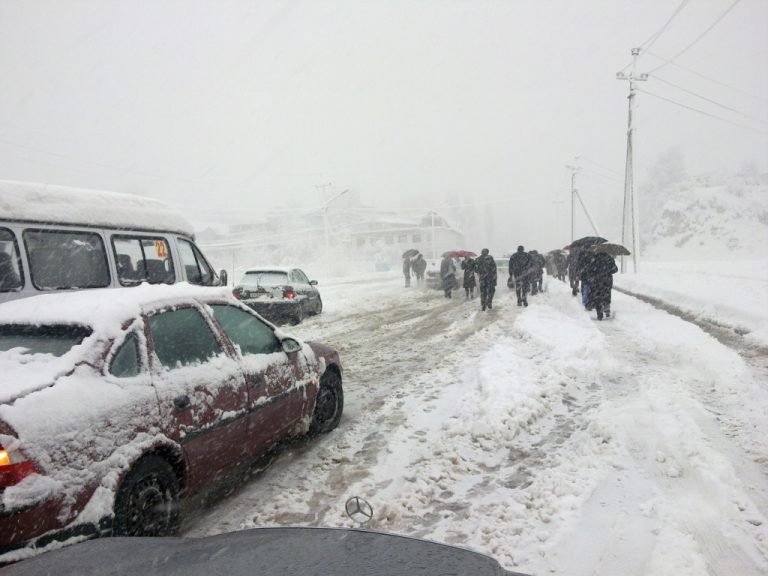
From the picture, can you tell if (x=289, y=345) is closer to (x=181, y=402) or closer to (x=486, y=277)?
(x=181, y=402)

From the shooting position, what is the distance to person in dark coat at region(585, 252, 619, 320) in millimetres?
12195

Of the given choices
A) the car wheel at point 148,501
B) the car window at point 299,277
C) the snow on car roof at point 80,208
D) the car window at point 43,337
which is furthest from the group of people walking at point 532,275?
the car window at point 43,337

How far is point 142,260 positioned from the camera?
8.23 meters

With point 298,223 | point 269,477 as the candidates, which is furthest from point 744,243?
point 269,477

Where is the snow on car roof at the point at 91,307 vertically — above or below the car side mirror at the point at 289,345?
above

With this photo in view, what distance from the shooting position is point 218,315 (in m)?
3.98

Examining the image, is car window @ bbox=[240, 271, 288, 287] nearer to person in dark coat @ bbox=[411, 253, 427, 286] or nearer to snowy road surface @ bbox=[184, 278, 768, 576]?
snowy road surface @ bbox=[184, 278, 768, 576]

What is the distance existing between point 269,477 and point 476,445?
180 cm

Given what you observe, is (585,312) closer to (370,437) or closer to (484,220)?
(370,437)

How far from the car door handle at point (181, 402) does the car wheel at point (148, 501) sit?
30 cm

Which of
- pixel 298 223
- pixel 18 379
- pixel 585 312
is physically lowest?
pixel 585 312

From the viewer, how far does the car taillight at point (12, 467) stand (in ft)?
7.28

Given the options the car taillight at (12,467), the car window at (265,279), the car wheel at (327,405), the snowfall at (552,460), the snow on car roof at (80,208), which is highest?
the snow on car roof at (80,208)

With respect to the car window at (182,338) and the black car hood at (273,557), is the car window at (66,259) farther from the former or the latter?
the black car hood at (273,557)
